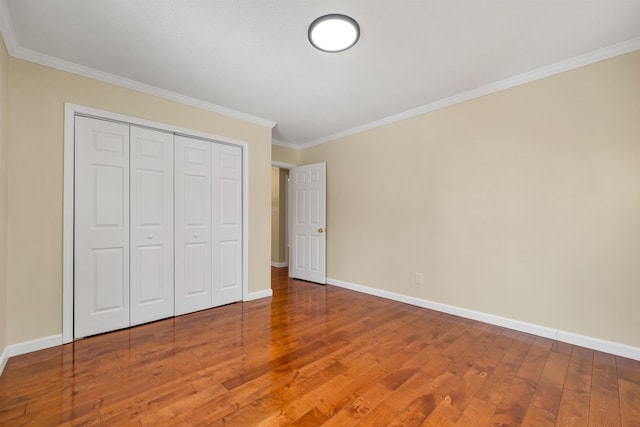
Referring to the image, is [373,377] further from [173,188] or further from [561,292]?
[173,188]

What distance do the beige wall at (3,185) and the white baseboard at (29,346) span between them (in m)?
0.08

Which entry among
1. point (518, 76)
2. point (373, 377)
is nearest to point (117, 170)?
point (373, 377)

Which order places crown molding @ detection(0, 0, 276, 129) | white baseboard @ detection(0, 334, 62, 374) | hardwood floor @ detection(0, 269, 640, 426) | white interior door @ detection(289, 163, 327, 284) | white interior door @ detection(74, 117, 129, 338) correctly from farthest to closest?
white interior door @ detection(289, 163, 327, 284)
white interior door @ detection(74, 117, 129, 338)
white baseboard @ detection(0, 334, 62, 374)
crown molding @ detection(0, 0, 276, 129)
hardwood floor @ detection(0, 269, 640, 426)

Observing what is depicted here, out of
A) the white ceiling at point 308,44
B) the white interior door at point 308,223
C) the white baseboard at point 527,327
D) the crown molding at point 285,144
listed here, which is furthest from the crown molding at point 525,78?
the white baseboard at point 527,327

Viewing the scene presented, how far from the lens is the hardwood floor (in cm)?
161

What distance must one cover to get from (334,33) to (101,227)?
9.02ft

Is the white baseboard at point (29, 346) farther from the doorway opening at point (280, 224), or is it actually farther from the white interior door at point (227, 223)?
the doorway opening at point (280, 224)

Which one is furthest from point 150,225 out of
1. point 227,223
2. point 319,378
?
point 319,378

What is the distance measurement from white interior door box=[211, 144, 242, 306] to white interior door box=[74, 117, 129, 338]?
942 millimetres

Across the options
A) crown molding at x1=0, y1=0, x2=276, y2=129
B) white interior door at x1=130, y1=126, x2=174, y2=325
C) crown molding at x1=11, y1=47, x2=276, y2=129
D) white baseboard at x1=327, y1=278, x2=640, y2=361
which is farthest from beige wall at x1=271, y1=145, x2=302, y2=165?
white baseboard at x1=327, y1=278, x2=640, y2=361

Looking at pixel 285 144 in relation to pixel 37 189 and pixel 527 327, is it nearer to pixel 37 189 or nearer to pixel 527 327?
pixel 37 189

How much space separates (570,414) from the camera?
1638mm

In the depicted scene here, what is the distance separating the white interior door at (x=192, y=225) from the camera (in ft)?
10.5

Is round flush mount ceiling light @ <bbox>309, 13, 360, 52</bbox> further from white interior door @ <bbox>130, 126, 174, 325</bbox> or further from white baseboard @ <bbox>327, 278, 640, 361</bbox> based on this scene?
white baseboard @ <bbox>327, 278, 640, 361</bbox>
